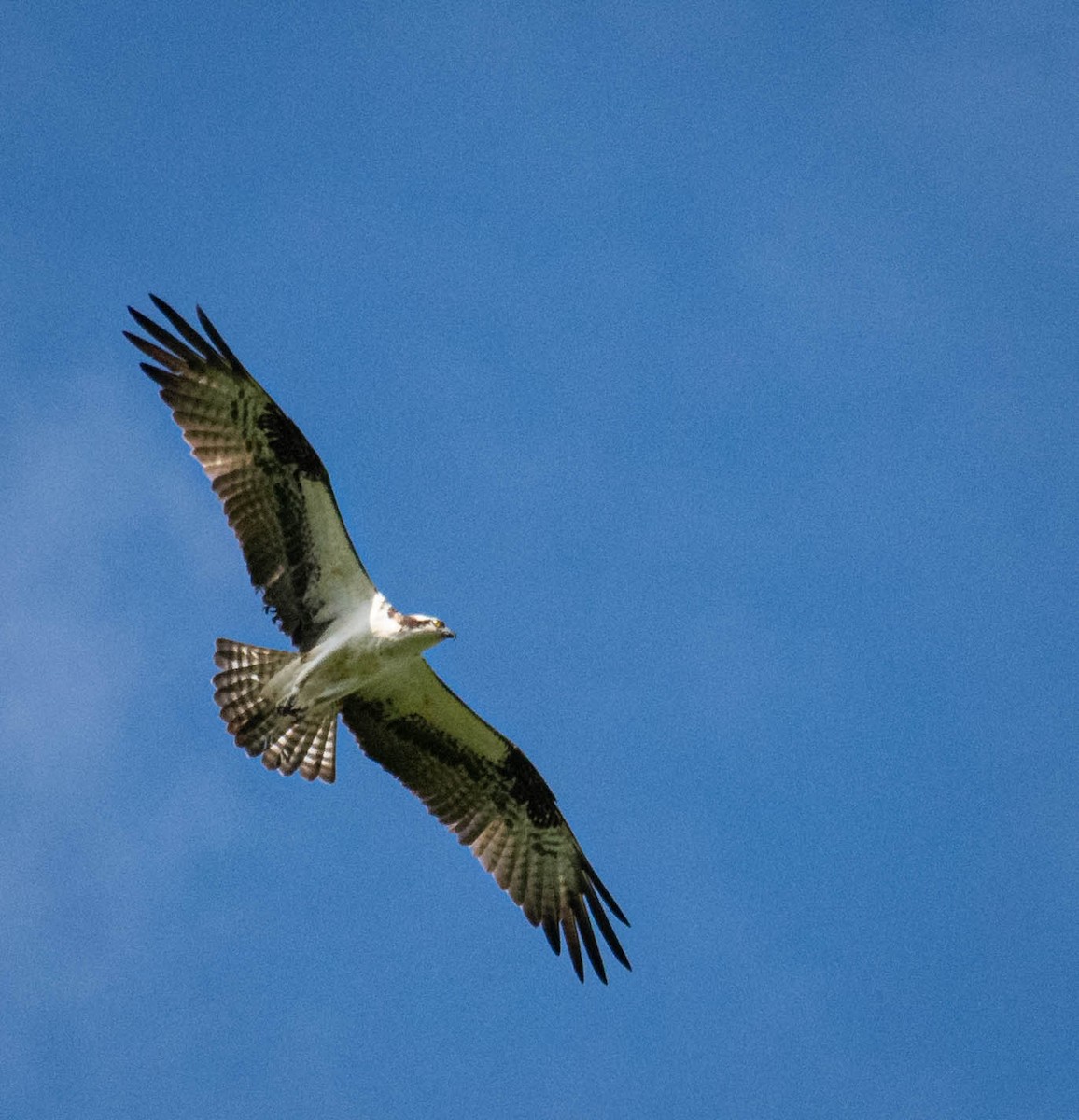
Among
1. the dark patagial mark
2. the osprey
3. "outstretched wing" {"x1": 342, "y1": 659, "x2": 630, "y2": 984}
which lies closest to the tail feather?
the osprey

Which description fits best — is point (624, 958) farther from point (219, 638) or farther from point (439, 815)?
point (219, 638)

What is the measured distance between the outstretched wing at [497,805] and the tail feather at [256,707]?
0.69 meters

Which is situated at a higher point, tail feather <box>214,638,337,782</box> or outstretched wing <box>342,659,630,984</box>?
outstretched wing <box>342,659,630,984</box>

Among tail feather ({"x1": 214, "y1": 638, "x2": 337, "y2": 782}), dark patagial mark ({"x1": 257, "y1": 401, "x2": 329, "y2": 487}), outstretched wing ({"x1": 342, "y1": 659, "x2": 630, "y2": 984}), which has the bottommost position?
tail feather ({"x1": 214, "y1": 638, "x2": 337, "y2": 782})

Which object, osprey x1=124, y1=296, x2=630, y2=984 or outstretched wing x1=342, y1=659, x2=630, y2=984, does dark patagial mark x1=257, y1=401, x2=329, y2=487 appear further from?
outstretched wing x1=342, y1=659, x2=630, y2=984

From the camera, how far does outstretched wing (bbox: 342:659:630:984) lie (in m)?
15.0

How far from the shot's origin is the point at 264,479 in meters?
14.3

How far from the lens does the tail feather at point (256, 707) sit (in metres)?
14.4

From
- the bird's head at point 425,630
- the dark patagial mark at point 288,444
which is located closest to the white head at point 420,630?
the bird's head at point 425,630

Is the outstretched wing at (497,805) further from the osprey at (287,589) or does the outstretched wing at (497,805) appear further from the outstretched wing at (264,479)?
the outstretched wing at (264,479)

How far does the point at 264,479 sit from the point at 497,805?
354cm

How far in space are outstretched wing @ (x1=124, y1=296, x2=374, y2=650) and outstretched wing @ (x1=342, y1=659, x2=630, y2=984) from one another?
106 centimetres

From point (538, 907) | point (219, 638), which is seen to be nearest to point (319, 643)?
point (219, 638)

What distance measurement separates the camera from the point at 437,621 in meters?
13.9
